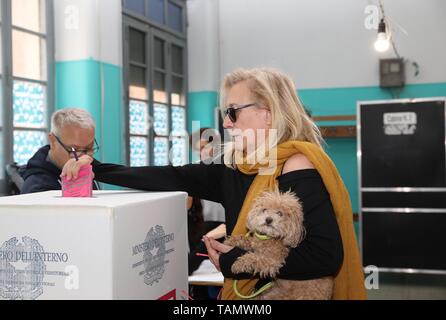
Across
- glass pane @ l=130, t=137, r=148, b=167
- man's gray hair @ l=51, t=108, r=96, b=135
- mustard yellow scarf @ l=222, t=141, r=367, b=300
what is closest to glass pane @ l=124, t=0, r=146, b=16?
glass pane @ l=130, t=137, r=148, b=167

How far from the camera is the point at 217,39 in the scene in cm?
657

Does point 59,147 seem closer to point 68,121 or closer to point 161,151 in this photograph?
point 68,121

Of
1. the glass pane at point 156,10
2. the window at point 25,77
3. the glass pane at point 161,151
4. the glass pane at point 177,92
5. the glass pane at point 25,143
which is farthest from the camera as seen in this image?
the glass pane at point 177,92

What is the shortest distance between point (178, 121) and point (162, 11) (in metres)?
1.23

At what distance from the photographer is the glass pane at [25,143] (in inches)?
150

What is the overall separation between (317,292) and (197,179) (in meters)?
0.49

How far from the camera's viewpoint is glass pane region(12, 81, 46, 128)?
3.81 m

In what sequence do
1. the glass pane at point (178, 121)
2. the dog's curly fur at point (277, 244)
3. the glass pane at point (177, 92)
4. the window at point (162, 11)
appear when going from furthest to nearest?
the glass pane at point (177, 92) < the glass pane at point (178, 121) < the window at point (162, 11) < the dog's curly fur at point (277, 244)

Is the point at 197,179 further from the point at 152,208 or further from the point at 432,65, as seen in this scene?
the point at 432,65

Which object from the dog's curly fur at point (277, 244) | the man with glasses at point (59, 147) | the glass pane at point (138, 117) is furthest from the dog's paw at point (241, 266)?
the glass pane at point (138, 117)

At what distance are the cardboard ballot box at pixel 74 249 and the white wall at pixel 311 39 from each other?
5.40 m

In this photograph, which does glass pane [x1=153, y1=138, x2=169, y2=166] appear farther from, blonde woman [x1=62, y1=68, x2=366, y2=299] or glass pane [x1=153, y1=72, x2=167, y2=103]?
blonde woman [x1=62, y1=68, x2=366, y2=299]

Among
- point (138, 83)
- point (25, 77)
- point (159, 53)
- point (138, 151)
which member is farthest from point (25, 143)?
point (159, 53)

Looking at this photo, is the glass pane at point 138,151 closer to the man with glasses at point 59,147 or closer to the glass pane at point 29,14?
the glass pane at point 29,14
